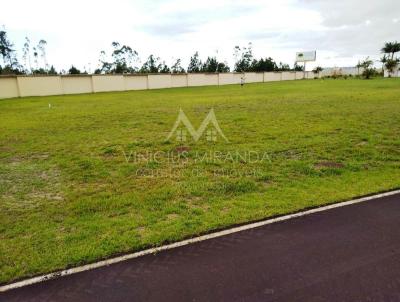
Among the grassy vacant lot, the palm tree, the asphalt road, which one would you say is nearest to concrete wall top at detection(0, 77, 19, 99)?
the grassy vacant lot

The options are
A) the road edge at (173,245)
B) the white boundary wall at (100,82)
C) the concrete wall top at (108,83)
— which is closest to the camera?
the road edge at (173,245)

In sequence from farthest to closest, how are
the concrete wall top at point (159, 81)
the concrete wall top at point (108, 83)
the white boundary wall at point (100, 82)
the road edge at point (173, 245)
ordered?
the concrete wall top at point (159, 81) < the concrete wall top at point (108, 83) < the white boundary wall at point (100, 82) < the road edge at point (173, 245)

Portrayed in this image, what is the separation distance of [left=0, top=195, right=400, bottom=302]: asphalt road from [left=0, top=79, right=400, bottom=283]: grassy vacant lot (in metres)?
0.35

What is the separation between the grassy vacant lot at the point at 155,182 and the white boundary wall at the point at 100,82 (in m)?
25.9

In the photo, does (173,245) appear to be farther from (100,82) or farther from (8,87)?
(100,82)

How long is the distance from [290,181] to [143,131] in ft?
20.5

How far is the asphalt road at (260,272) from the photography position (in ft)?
8.88

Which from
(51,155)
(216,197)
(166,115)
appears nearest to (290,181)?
(216,197)

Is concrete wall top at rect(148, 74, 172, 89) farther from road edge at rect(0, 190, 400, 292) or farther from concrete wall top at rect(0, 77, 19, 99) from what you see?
road edge at rect(0, 190, 400, 292)

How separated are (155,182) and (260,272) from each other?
309 centimetres

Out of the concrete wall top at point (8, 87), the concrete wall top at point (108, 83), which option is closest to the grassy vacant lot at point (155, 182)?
the concrete wall top at point (8, 87)

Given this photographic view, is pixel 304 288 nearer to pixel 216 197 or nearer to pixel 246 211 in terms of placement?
pixel 246 211

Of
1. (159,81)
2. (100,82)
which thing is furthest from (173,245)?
(159,81)

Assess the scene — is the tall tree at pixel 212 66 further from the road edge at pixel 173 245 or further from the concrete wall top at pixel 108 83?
the road edge at pixel 173 245
